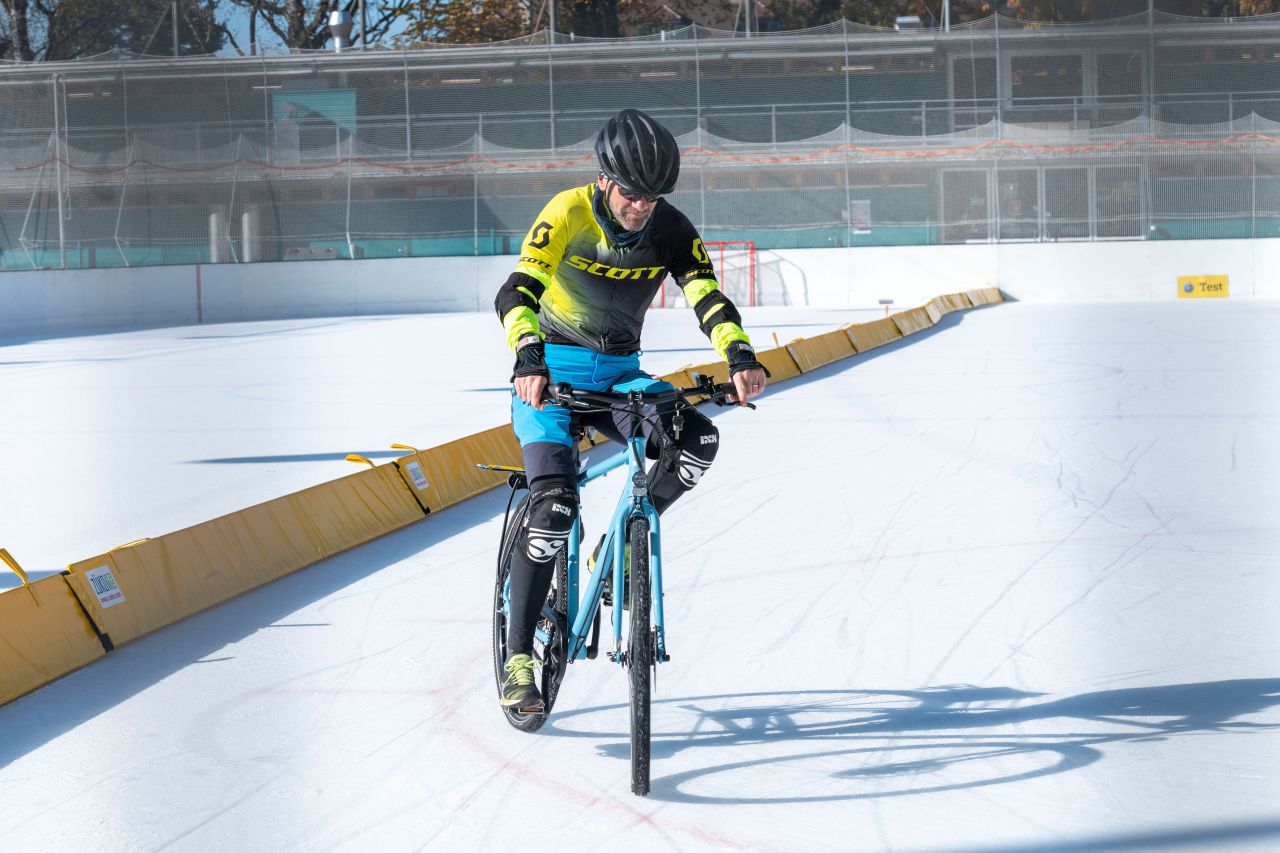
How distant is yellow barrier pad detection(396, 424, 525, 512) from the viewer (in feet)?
25.6

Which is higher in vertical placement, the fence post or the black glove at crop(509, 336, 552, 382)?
the fence post

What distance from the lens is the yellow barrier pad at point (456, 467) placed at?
7.80 m

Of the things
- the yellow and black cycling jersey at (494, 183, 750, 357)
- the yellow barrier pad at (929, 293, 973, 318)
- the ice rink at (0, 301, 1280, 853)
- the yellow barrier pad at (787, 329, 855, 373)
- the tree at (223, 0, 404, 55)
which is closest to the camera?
the ice rink at (0, 301, 1280, 853)

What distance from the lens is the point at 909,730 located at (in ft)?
13.2

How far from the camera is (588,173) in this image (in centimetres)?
3053

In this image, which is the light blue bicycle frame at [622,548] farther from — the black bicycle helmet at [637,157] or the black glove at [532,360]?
the black bicycle helmet at [637,157]

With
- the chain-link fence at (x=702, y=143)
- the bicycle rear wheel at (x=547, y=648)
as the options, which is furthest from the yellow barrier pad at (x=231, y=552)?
the chain-link fence at (x=702, y=143)

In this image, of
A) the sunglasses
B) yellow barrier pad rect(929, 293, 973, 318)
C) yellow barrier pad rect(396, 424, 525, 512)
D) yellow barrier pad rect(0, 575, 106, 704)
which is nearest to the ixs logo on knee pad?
the sunglasses

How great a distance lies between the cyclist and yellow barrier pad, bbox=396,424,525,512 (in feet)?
12.0

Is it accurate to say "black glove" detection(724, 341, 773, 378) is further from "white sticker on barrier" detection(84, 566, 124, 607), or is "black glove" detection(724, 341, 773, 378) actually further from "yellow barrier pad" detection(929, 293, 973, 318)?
"yellow barrier pad" detection(929, 293, 973, 318)

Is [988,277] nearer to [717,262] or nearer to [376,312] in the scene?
[717,262]

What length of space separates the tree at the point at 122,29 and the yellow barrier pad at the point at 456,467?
21304mm

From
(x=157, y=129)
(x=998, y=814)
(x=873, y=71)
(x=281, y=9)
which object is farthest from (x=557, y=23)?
(x=998, y=814)

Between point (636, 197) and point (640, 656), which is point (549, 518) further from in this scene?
point (636, 197)
